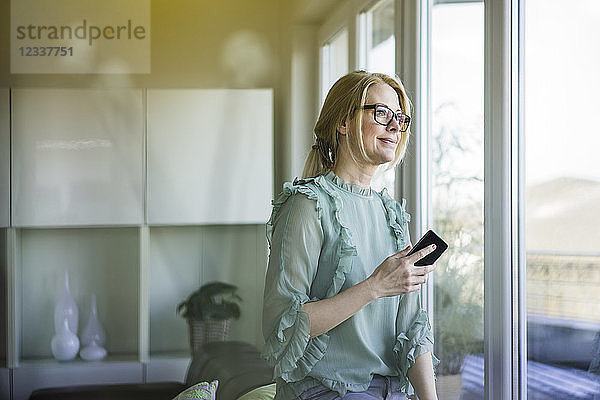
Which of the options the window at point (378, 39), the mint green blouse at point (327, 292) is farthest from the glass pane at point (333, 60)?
the mint green blouse at point (327, 292)

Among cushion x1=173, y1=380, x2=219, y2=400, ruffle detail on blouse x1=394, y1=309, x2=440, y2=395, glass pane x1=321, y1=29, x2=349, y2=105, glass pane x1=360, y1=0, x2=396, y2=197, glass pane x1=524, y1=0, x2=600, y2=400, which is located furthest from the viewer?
glass pane x1=321, y1=29, x2=349, y2=105

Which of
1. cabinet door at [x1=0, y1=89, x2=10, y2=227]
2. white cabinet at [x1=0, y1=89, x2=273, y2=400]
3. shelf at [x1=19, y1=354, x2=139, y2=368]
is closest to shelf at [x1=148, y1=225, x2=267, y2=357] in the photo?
white cabinet at [x1=0, y1=89, x2=273, y2=400]

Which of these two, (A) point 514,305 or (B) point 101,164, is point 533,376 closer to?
(A) point 514,305

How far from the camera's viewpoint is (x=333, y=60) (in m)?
2.97

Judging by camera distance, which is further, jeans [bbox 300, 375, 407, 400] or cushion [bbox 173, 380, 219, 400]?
cushion [bbox 173, 380, 219, 400]

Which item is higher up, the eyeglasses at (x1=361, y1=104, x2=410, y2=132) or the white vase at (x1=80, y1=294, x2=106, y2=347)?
the eyeglasses at (x1=361, y1=104, x2=410, y2=132)

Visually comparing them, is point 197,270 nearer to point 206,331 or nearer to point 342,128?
point 206,331

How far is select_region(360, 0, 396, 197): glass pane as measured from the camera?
2.67m

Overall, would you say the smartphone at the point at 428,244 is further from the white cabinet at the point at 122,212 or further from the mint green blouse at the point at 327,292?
the white cabinet at the point at 122,212

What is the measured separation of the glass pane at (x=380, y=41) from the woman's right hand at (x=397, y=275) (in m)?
1.19

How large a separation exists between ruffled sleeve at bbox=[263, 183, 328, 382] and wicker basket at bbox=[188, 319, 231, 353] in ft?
4.98

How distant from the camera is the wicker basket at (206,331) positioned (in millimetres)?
2891
